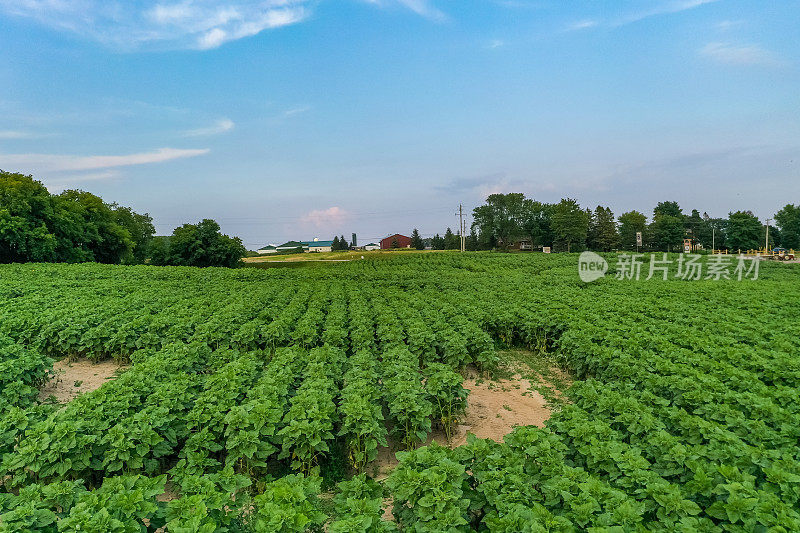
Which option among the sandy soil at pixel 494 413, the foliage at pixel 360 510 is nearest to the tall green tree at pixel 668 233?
the sandy soil at pixel 494 413

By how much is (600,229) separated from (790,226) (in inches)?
1796

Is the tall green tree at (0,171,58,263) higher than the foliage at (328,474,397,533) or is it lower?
higher

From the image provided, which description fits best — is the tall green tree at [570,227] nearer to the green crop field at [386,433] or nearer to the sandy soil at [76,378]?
the green crop field at [386,433]

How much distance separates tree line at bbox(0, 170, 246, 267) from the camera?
39.1 meters

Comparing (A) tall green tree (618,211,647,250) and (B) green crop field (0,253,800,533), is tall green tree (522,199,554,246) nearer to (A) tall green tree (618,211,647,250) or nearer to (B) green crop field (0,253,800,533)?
(A) tall green tree (618,211,647,250)

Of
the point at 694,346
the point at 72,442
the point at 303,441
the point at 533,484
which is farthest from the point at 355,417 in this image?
the point at 694,346

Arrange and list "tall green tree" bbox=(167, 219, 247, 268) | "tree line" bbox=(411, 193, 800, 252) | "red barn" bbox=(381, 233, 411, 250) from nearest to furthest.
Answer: "tall green tree" bbox=(167, 219, 247, 268), "tree line" bbox=(411, 193, 800, 252), "red barn" bbox=(381, 233, 411, 250)

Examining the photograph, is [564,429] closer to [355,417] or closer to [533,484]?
[533,484]

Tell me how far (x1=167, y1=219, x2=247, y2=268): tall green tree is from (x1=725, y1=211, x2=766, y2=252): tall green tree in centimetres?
8880

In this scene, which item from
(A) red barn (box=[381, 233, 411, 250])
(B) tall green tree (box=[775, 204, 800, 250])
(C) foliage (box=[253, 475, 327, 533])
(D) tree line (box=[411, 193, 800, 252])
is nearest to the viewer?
(C) foliage (box=[253, 475, 327, 533])

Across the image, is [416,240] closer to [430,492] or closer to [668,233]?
[668,233]

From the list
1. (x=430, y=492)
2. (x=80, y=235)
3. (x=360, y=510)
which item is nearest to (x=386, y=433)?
(x=430, y=492)

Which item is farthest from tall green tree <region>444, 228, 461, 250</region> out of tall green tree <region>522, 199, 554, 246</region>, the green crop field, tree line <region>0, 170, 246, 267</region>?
the green crop field

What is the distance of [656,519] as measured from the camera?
13.2ft
